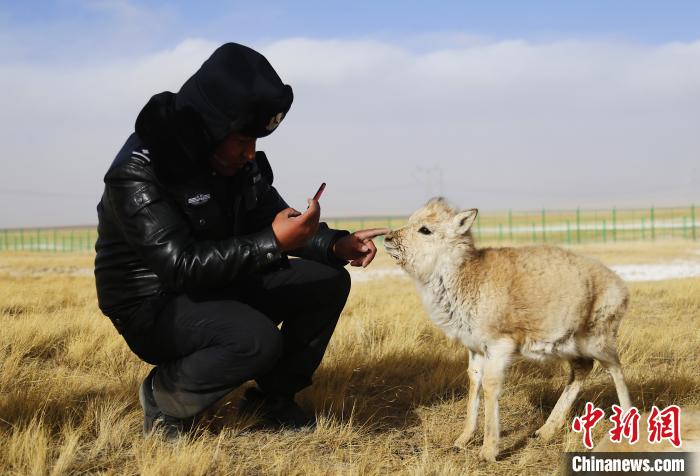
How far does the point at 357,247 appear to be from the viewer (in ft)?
15.2

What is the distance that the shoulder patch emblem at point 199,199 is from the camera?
151 inches

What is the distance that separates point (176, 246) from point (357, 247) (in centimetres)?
142

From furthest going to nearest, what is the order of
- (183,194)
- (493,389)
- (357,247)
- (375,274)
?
(375,274) → (357,247) → (493,389) → (183,194)

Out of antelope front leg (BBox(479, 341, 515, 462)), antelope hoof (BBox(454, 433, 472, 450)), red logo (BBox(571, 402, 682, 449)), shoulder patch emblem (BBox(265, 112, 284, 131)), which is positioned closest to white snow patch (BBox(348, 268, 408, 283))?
antelope hoof (BBox(454, 433, 472, 450))

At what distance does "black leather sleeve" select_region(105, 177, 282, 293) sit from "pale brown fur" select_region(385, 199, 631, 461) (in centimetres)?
123

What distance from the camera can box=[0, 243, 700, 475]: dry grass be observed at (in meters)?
3.69

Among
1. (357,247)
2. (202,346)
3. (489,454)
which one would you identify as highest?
(357,247)

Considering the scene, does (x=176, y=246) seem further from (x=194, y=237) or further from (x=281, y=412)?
(x=281, y=412)

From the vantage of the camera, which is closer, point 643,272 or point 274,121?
point 274,121

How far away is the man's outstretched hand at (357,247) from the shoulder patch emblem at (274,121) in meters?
1.06

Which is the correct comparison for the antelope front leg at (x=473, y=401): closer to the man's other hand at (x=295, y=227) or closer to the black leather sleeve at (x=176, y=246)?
the man's other hand at (x=295, y=227)

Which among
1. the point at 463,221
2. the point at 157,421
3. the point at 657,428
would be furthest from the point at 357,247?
the point at 657,428

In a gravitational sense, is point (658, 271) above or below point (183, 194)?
below

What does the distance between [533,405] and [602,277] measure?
1.18 metres
